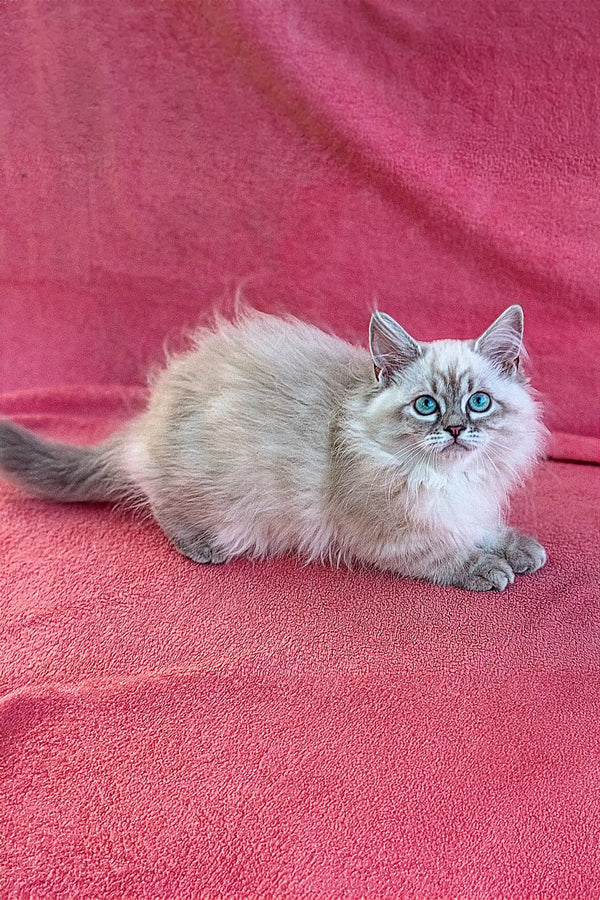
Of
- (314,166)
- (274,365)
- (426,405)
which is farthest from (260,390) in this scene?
(314,166)

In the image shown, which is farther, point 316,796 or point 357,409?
point 357,409

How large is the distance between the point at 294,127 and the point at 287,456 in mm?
710

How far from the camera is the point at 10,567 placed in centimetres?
129

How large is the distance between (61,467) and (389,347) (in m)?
0.68

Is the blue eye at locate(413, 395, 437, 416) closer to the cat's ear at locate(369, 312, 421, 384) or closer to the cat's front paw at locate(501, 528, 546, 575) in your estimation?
the cat's ear at locate(369, 312, 421, 384)

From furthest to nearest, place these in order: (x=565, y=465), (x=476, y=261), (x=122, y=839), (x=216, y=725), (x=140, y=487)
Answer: (x=565, y=465), (x=476, y=261), (x=140, y=487), (x=216, y=725), (x=122, y=839)

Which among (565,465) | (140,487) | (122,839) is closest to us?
(122,839)

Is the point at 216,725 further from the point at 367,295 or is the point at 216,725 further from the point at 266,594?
the point at 367,295

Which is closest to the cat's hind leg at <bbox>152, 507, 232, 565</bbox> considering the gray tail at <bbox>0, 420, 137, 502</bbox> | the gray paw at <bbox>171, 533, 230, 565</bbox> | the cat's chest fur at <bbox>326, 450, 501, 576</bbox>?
the gray paw at <bbox>171, 533, 230, 565</bbox>

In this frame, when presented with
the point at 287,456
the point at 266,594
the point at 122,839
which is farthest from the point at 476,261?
the point at 122,839

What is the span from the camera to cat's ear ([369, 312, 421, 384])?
1141mm

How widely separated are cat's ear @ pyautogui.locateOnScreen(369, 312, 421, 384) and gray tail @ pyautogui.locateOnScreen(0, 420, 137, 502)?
548 mm

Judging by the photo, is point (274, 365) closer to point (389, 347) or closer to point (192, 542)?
point (389, 347)

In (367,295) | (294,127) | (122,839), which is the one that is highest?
(294,127)
